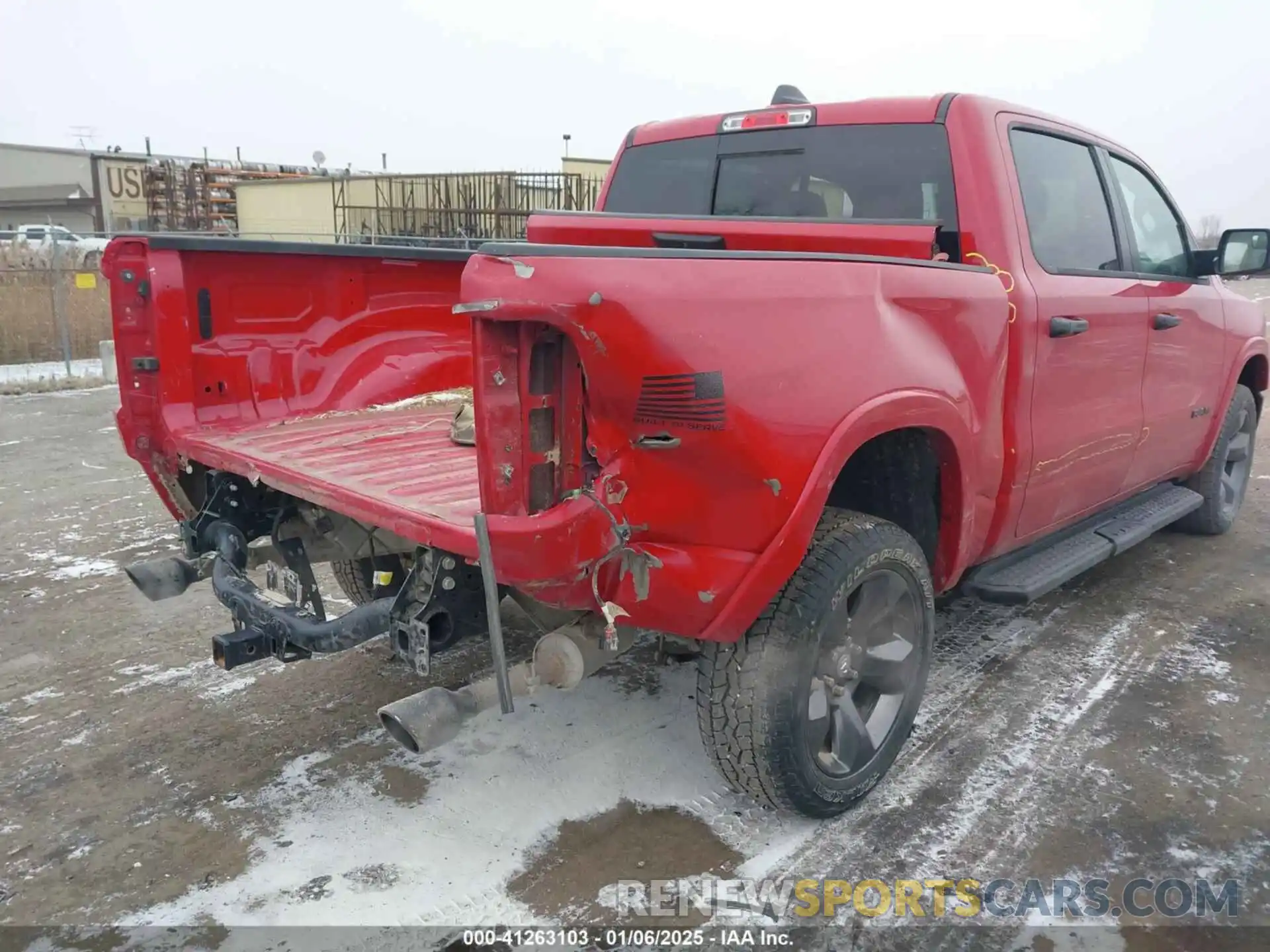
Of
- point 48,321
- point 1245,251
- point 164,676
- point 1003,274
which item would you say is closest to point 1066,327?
point 1003,274

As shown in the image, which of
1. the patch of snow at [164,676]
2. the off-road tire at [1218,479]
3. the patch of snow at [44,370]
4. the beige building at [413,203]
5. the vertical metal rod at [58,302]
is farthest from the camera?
the beige building at [413,203]

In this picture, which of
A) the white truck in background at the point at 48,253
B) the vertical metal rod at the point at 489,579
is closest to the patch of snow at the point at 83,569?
the vertical metal rod at the point at 489,579

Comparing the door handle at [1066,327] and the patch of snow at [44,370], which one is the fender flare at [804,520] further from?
the patch of snow at [44,370]

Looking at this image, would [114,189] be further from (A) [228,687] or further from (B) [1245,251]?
(B) [1245,251]

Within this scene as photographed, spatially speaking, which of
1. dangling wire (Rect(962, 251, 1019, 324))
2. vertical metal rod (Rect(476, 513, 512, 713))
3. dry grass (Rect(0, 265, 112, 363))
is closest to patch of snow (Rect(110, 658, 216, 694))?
vertical metal rod (Rect(476, 513, 512, 713))

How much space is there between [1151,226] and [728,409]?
129 inches

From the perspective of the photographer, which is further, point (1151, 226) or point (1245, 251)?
point (1245, 251)

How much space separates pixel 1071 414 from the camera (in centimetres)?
358

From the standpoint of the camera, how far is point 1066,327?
3.38 m

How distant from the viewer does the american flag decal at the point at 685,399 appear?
225 centimetres

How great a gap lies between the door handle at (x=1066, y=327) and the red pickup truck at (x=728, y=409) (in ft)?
0.07

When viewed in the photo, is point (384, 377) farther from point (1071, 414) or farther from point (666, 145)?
point (1071, 414)

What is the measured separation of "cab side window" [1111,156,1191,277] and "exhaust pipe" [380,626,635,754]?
10.4 ft

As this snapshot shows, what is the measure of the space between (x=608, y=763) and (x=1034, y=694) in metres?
1.79
